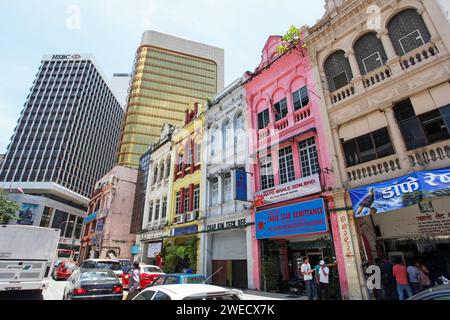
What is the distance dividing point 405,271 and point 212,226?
11732mm

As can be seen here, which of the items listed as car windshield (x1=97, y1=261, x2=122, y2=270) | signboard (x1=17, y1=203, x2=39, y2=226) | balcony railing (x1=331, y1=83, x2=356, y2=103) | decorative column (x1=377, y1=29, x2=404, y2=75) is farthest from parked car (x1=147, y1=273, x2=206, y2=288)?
signboard (x1=17, y1=203, x2=39, y2=226)

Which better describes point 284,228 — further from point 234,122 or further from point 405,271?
point 234,122

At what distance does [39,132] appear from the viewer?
7856 centimetres

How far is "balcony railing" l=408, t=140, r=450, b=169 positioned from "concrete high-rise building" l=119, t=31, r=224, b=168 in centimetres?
5180

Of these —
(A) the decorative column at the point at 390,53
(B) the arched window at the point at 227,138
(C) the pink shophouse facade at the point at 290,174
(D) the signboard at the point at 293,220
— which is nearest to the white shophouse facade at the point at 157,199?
(B) the arched window at the point at 227,138

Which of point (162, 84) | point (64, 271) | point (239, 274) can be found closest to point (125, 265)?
point (64, 271)

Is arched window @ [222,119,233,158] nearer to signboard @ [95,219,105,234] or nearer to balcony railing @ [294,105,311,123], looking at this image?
balcony railing @ [294,105,311,123]

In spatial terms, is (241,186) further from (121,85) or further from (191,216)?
(121,85)

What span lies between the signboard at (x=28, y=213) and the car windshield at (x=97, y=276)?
224 ft

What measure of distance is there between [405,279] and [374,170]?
4.28 metres

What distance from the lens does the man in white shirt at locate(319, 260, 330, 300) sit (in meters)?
10.6

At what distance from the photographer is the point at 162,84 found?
6594 cm

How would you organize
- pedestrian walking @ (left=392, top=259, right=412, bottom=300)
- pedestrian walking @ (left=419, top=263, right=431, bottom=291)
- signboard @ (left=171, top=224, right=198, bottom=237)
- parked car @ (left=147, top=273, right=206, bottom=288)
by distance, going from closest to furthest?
1. pedestrian walking @ (left=392, top=259, right=412, bottom=300)
2. pedestrian walking @ (left=419, top=263, right=431, bottom=291)
3. parked car @ (left=147, top=273, right=206, bottom=288)
4. signboard @ (left=171, top=224, right=198, bottom=237)

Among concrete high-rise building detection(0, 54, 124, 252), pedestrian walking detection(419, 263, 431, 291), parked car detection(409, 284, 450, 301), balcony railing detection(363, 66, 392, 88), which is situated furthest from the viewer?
concrete high-rise building detection(0, 54, 124, 252)
